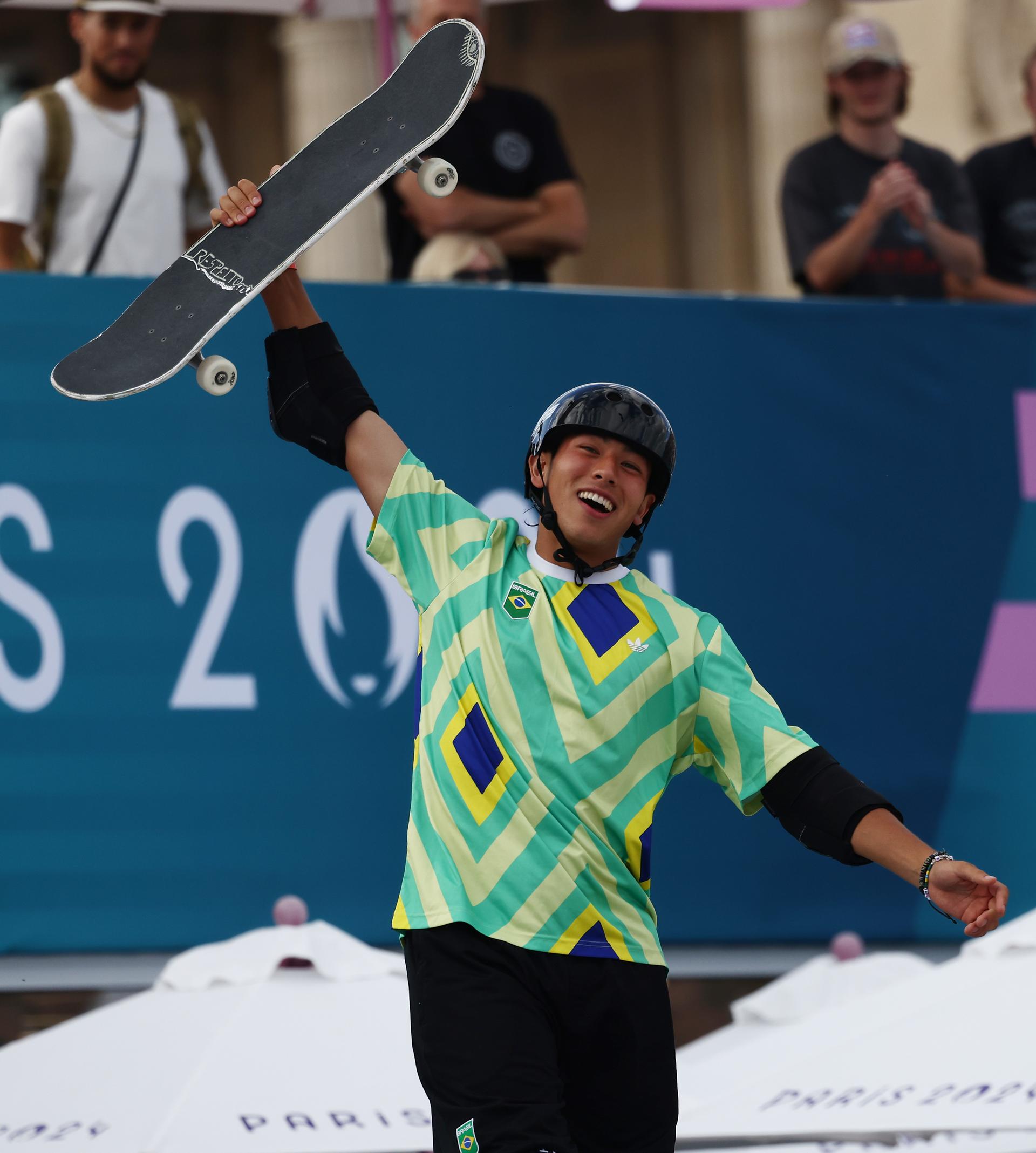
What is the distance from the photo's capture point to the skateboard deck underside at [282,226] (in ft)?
12.0

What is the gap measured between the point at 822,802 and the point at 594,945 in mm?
495

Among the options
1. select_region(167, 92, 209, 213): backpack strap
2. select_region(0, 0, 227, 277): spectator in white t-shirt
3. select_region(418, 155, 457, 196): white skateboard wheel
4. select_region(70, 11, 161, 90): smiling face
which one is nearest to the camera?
select_region(418, 155, 457, 196): white skateboard wheel

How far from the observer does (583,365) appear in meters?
6.36

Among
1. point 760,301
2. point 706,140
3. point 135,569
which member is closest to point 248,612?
point 135,569

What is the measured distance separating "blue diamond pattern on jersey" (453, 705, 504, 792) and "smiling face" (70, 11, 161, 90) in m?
3.40

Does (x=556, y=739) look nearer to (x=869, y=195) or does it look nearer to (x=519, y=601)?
(x=519, y=601)

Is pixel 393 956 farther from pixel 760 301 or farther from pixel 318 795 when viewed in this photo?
pixel 760 301

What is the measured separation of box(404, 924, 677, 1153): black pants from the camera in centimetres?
327

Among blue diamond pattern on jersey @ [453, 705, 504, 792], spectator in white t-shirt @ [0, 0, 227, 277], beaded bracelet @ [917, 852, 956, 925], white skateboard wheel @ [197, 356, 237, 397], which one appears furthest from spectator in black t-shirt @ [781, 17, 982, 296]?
beaded bracelet @ [917, 852, 956, 925]

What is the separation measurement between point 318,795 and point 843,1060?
73.8 inches

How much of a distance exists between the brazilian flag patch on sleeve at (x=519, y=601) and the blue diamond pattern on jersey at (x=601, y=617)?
3.1 inches

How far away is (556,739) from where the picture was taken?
349 centimetres

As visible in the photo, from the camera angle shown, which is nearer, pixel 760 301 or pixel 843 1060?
pixel 843 1060

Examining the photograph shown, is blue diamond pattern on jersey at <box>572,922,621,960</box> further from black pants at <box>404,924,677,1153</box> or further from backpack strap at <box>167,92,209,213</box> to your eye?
backpack strap at <box>167,92,209,213</box>
